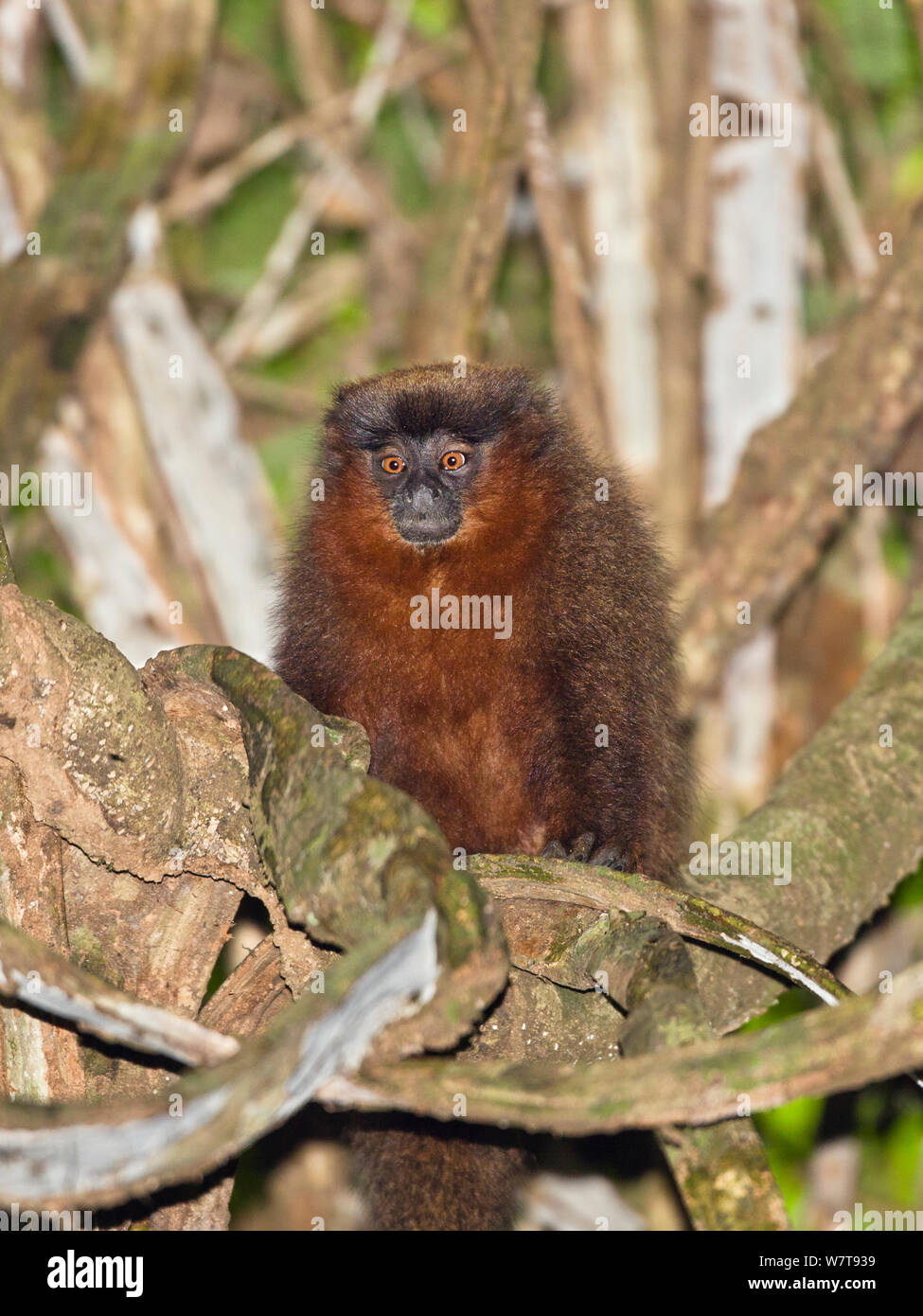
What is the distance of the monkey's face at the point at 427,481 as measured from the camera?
3502 millimetres

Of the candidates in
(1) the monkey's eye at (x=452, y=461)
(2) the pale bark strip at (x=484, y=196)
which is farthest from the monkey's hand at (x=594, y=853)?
(2) the pale bark strip at (x=484, y=196)

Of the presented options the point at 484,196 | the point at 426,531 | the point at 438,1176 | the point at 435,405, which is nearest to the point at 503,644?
the point at 426,531

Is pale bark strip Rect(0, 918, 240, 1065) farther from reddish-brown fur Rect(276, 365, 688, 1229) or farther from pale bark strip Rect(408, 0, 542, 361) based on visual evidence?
pale bark strip Rect(408, 0, 542, 361)

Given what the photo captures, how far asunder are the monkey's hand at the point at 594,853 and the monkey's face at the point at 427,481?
2.71 feet

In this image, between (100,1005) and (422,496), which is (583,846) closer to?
(422,496)

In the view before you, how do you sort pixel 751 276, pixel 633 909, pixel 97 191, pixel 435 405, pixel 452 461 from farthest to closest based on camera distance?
pixel 751 276 → pixel 97 191 → pixel 452 461 → pixel 435 405 → pixel 633 909

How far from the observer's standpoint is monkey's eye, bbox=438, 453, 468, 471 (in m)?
3.58

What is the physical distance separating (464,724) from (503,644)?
21 centimetres

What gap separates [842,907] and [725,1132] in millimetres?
1648

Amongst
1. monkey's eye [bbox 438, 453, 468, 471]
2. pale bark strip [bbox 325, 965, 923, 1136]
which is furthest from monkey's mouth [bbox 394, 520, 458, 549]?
pale bark strip [bbox 325, 965, 923, 1136]

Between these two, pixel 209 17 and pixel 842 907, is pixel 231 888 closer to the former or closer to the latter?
pixel 842 907

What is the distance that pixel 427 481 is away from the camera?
11.6 feet

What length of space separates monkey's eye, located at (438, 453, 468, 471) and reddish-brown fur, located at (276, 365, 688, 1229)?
0.06 metres

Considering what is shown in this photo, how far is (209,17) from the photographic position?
18.0 feet
